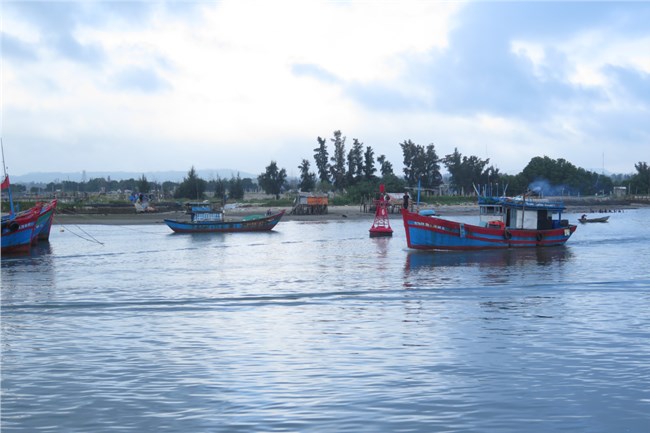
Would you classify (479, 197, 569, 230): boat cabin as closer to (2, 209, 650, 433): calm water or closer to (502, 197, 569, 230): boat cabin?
(502, 197, 569, 230): boat cabin

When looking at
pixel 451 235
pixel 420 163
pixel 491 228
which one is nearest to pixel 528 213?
pixel 491 228

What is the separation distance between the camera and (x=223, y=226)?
212ft

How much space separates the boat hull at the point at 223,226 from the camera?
6350 centimetres

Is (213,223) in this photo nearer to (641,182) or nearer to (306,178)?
(306,178)

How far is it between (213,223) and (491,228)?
92.9 ft

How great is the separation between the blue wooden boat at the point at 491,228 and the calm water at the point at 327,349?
7.95 metres

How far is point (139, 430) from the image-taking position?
37.9 feet

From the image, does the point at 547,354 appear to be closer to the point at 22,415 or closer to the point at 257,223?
the point at 22,415

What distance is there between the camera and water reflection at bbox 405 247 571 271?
36.6m

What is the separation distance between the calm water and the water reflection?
Result: 1976 millimetres

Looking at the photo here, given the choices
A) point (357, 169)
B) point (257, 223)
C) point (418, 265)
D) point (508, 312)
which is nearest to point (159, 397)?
point (508, 312)

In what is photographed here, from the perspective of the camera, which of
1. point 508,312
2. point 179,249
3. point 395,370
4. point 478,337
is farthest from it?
point 179,249

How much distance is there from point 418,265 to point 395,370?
2141 centimetres

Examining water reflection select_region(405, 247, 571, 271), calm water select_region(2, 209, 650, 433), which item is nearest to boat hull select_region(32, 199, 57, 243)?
calm water select_region(2, 209, 650, 433)
